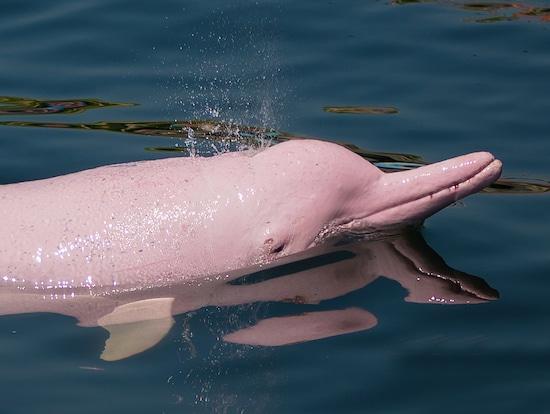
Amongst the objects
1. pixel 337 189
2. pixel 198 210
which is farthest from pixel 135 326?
pixel 337 189

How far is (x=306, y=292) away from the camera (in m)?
9.73

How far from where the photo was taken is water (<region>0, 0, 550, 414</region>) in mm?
8398

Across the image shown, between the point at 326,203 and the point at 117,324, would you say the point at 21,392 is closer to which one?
the point at 117,324

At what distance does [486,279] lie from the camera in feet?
32.0

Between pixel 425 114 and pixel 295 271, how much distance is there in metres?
3.26

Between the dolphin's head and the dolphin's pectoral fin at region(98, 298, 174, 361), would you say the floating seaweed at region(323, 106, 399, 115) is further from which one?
the dolphin's pectoral fin at region(98, 298, 174, 361)

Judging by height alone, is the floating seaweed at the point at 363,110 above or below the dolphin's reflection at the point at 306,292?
above

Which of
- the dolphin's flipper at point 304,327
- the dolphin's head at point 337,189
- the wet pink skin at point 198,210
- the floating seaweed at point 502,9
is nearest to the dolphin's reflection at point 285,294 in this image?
the dolphin's flipper at point 304,327

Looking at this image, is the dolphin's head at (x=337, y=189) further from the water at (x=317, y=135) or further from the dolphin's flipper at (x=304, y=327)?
the dolphin's flipper at (x=304, y=327)

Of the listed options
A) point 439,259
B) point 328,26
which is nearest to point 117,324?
point 439,259

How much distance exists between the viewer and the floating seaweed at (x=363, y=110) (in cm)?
1282

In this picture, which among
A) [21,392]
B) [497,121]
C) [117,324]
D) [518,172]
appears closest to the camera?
[21,392]

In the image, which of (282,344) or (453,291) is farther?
(453,291)

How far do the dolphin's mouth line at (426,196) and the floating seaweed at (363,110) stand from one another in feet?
8.68
